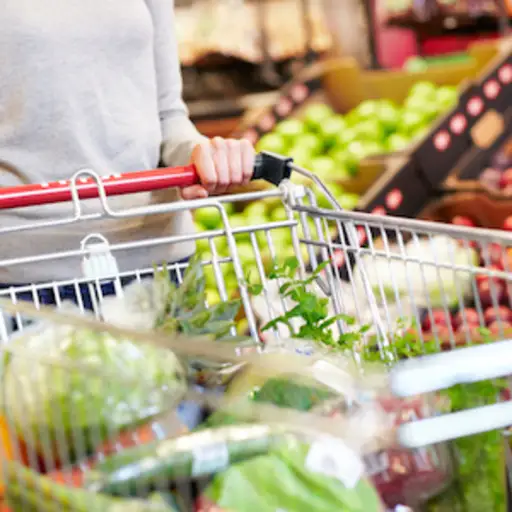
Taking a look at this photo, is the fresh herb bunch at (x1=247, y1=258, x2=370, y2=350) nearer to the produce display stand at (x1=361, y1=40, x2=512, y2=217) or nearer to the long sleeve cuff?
the long sleeve cuff

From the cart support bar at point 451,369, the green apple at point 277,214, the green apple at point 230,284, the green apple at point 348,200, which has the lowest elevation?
the green apple at point 230,284

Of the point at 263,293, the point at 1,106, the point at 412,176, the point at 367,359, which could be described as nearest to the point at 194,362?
the point at 367,359

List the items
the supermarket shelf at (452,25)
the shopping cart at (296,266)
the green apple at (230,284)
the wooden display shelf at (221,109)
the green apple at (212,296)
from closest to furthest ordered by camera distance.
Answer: the shopping cart at (296,266), the green apple at (212,296), the green apple at (230,284), the wooden display shelf at (221,109), the supermarket shelf at (452,25)

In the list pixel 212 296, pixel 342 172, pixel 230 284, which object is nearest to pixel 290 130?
pixel 342 172

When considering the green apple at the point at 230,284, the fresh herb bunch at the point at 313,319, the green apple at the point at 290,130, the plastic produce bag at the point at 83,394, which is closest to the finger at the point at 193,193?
the fresh herb bunch at the point at 313,319

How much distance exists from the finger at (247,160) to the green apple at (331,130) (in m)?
2.66

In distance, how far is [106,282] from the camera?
4.67 feet

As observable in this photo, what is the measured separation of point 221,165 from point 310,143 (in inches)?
103

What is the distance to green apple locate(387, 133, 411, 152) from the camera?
12.6 feet

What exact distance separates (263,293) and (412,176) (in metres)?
1.98

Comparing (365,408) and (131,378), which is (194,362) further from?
(365,408)

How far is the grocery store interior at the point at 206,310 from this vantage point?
72 cm

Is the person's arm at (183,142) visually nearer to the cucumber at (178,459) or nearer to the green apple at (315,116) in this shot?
the cucumber at (178,459)

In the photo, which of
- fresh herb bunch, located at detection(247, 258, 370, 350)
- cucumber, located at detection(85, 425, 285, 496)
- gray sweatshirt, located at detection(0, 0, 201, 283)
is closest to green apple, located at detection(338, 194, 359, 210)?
gray sweatshirt, located at detection(0, 0, 201, 283)
